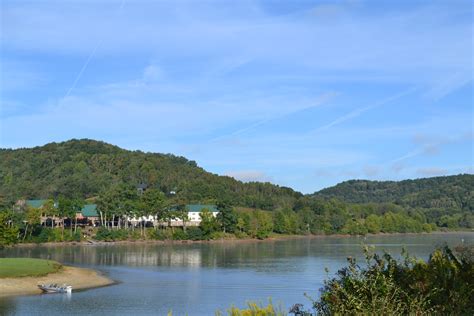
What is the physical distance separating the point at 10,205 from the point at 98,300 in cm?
8956

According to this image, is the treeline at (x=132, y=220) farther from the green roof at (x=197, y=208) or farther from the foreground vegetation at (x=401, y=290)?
the foreground vegetation at (x=401, y=290)

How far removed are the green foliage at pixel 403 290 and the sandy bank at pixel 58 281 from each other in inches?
1822

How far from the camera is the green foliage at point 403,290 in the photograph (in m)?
13.1

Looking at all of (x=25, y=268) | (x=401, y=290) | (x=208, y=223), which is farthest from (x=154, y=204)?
(x=401, y=290)

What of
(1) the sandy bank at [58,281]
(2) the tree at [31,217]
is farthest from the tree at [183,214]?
(1) the sandy bank at [58,281]

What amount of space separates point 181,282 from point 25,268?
1686 centimetres

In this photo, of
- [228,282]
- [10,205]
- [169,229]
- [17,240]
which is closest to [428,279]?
[228,282]

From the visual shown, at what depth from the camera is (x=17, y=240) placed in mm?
122312

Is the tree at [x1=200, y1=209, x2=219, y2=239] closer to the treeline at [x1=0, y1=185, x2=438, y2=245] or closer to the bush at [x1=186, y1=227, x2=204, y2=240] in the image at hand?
the treeline at [x1=0, y1=185, x2=438, y2=245]

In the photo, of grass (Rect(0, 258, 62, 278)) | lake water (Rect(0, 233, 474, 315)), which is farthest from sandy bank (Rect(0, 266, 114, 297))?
lake water (Rect(0, 233, 474, 315))

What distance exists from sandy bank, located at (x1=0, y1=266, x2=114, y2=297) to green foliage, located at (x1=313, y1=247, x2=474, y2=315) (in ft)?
152

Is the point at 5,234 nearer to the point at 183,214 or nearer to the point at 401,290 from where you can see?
the point at 183,214

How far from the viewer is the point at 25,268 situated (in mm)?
65375

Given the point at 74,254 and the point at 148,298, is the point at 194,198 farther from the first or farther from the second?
the point at 148,298
